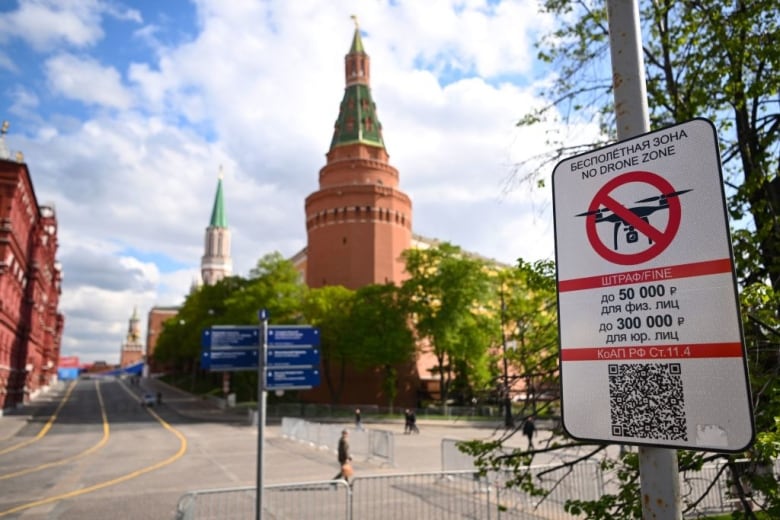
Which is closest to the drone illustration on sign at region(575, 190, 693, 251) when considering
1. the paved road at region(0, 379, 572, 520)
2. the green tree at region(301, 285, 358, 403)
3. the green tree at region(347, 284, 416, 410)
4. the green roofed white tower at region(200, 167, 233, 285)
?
the paved road at region(0, 379, 572, 520)

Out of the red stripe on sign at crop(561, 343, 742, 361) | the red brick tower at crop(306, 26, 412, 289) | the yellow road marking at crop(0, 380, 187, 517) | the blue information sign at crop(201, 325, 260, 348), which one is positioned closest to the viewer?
the red stripe on sign at crop(561, 343, 742, 361)

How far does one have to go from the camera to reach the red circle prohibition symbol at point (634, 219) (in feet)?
6.73

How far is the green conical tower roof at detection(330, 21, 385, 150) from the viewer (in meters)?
54.1

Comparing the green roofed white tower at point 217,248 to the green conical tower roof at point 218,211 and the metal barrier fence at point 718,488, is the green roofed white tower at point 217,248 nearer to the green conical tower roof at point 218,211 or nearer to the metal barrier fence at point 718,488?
the green conical tower roof at point 218,211

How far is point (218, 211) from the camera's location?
13375 cm

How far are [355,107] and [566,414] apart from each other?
2193 inches

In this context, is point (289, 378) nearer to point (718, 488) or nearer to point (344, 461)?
point (344, 461)

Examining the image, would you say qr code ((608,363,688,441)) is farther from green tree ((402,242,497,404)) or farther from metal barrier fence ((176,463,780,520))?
green tree ((402,242,497,404))

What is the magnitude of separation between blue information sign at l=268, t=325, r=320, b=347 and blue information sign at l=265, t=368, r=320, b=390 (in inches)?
15.6

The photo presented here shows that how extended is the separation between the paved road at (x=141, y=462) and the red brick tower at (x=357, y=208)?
1765cm

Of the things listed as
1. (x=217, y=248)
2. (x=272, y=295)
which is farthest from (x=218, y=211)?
(x=272, y=295)

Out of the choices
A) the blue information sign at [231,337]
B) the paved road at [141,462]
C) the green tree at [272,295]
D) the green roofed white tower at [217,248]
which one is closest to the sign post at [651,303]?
the blue information sign at [231,337]

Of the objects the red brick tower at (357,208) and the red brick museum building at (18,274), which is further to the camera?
the red brick tower at (357,208)

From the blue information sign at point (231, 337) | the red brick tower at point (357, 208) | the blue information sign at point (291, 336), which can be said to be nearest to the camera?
the blue information sign at point (231, 337)
